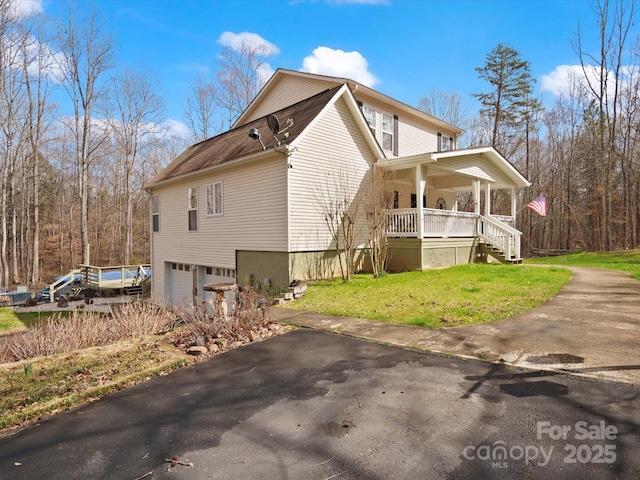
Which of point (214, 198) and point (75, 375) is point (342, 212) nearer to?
point (214, 198)

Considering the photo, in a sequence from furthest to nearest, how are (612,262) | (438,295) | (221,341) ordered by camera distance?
(612,262) → (438,295) → (221,341)

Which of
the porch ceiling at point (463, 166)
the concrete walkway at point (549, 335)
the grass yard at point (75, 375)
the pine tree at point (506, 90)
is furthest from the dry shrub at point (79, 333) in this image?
the pine tree at point (506, 90)

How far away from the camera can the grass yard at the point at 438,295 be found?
697 centimetres

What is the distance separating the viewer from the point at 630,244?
2989 centimetres

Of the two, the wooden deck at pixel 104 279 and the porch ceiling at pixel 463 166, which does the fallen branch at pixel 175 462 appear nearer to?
the porch ceiling at pixel 463 166

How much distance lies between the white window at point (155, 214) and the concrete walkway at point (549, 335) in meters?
12.9

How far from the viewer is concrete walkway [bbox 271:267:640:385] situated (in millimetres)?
4305

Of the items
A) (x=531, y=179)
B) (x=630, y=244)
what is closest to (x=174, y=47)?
(x=531, y=179)

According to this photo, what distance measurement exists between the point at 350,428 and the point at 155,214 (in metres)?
18.1

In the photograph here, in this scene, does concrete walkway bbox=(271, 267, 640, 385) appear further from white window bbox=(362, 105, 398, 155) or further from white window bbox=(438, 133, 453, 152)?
white window bbox=(438, 133, 453, 152)

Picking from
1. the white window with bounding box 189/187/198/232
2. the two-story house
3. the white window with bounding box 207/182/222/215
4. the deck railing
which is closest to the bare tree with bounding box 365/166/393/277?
the two-story house

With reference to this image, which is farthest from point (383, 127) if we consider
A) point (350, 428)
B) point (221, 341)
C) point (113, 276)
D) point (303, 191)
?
point (113, 276)

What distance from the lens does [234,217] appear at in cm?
1305

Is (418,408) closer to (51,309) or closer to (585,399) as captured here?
(585,399)
